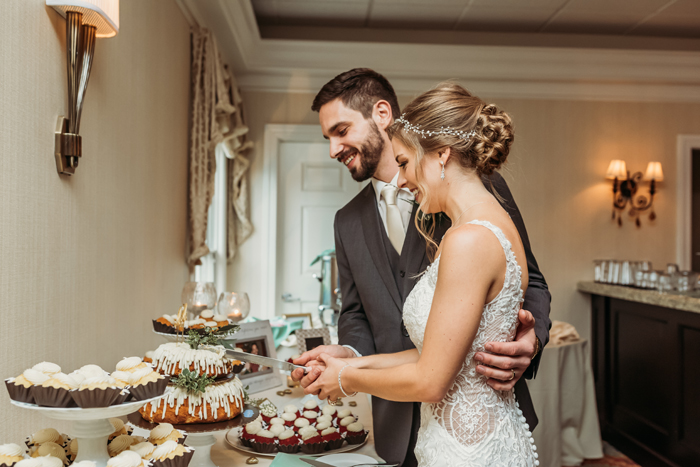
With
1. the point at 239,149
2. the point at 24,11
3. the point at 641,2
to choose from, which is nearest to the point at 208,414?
the point at 24,11

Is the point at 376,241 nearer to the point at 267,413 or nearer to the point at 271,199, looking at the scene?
the point at 267,413

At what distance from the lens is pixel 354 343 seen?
170 centimetres

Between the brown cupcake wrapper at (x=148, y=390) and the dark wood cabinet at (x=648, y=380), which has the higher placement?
the brown cupcake wrapper at (x=148, y=390)

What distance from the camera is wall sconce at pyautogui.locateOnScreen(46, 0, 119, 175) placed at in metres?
1.46

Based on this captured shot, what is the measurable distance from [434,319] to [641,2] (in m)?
4.25

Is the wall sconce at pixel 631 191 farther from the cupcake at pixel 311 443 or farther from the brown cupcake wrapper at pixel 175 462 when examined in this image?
the brown cupcake wrapper at pixel 175 462

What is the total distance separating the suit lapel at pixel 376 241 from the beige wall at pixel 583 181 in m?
3.57

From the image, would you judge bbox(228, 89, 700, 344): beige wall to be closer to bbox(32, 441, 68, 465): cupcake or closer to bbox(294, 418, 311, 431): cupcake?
bbox(294, 418, 311, 431): cupcake

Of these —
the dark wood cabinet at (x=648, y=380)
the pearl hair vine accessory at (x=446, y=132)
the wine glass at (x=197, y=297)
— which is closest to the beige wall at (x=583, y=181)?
the dark wood cabinet at (x=648, y=380)

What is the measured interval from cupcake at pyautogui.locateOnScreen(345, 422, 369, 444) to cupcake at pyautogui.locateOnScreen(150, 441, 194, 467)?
2.39 feet

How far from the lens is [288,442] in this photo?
4.73 ft

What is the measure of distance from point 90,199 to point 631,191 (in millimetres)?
4810

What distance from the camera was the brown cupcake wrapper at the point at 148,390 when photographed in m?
0.86

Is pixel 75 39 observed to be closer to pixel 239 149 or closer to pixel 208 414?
pixel 208 414
